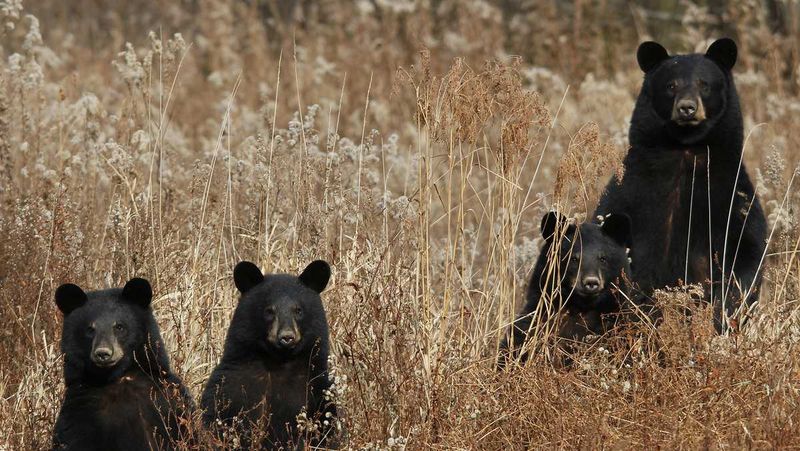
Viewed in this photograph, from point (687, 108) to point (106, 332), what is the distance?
3257mm

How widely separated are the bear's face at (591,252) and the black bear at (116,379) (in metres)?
1.92

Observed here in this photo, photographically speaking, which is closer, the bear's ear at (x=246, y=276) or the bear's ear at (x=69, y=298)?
the bear's ear at (x=69, y=298)

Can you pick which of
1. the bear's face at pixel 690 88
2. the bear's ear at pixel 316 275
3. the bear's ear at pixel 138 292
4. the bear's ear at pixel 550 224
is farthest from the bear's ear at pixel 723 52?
the bear's ear at pixel 138 292

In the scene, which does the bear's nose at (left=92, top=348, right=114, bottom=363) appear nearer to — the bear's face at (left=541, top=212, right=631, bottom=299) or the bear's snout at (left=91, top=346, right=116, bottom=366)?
the bear's snout at (left=91, top=346, right=116, bottom=366)

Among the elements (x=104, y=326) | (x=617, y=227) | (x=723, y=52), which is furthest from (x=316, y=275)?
(x=723, y=52)

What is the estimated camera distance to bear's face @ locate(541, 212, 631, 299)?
6.70 m

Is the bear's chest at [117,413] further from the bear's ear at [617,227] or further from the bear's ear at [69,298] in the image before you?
the bear's ear at [617,227]

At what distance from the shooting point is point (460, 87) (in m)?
5.95

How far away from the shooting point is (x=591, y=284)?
21.8ft

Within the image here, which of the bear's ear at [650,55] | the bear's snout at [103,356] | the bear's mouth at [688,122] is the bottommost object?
the bear's snout at [103,356]

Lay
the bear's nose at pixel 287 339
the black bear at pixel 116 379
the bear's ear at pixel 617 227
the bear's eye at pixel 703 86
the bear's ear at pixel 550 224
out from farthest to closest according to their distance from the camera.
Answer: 1. the bear's eye at pixel 703 86
2. the bear's ear at pixel 617 227
3. the bear's ear at pixel 550 224
4. the bear's nose at pixel 287 339
5. the black bear at pixel 116 379

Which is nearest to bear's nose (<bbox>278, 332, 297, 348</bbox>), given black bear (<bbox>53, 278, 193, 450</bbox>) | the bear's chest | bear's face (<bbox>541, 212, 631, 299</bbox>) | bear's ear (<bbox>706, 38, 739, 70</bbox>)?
black bear (<bbox>53, 278, 193, 450</bbox>)

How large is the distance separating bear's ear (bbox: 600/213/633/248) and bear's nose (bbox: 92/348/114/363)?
258 cm

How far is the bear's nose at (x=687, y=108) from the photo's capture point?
23.8ft
